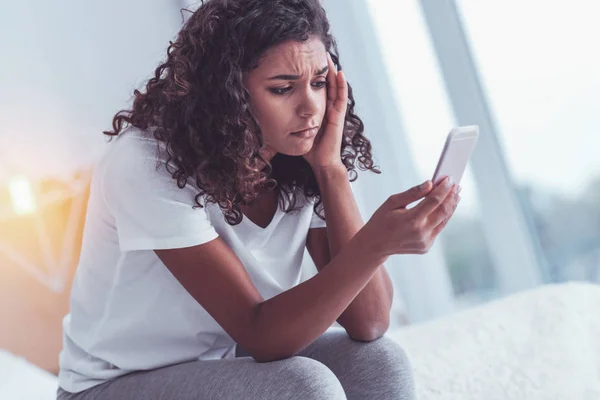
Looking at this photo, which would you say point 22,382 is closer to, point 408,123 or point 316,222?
point 316,222

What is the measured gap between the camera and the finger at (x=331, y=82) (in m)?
1.28

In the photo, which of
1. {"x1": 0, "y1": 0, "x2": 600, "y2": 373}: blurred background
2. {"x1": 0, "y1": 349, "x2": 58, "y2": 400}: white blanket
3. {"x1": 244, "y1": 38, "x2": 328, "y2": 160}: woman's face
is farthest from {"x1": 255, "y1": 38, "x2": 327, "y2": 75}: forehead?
{"x1": 0, "y1": 0, "x2": 600, "y2": 373}: blurred background

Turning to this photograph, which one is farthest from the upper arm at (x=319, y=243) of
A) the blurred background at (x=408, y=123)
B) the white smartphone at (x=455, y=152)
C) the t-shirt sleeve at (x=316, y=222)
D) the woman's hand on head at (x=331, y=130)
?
the blurred background at (x=408, y=123)

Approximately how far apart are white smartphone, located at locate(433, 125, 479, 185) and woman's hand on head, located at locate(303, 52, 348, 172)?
10.4 inches

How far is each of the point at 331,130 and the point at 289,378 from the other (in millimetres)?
455

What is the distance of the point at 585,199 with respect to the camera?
2490 millimetres

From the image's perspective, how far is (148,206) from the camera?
3.62 feet

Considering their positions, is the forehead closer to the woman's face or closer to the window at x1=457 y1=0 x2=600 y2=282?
the woman's face

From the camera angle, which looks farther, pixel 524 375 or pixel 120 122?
pixel 524 375

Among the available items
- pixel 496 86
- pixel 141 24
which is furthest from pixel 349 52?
pixel 141 24

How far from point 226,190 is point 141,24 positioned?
6.03 ft

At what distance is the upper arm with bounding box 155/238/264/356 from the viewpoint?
3.62ft

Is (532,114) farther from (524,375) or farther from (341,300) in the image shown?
(341,300)

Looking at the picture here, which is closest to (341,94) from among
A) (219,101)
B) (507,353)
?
(219,101)
